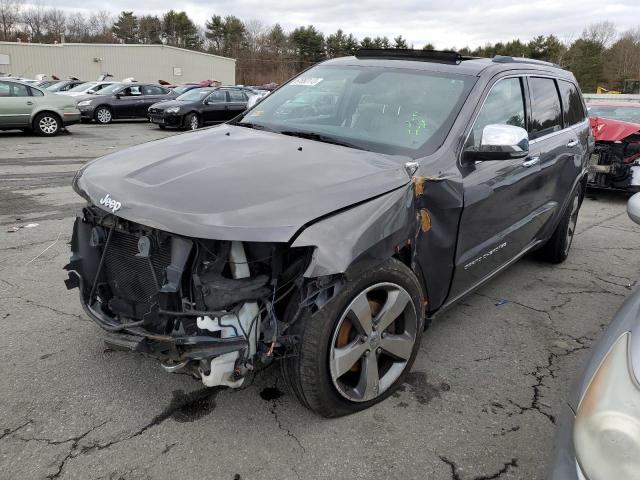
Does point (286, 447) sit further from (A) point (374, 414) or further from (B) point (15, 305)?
(B) point (15, 305)

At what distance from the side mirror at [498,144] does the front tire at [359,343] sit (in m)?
0.87

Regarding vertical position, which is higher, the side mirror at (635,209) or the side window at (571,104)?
the side window at (571,104)

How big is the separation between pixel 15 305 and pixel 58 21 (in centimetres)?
8625

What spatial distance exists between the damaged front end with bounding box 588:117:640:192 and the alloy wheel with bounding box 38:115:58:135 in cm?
1392

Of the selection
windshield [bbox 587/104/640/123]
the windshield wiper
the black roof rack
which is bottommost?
the windshield wiper

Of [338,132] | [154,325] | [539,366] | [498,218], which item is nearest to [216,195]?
[154,325]

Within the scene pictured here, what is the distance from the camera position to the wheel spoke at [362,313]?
2445mm

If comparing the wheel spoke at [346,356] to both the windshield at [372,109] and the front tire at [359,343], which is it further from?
the windshield at [372,109]

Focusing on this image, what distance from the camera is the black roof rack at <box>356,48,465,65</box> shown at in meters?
3.53

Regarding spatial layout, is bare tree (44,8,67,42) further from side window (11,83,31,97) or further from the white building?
side window (11,83,31,97)

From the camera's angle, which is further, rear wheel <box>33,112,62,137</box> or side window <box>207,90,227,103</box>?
side window <box>207,90,227,103</box>

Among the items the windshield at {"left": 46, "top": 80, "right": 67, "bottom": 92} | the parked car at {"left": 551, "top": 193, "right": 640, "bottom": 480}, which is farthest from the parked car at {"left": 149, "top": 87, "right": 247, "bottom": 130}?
the parked car at {"left": 551, "top": 193, "right": 640, "bottom": 480}

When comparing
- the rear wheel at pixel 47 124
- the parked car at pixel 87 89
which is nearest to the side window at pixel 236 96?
the parked car at pixel 87 89

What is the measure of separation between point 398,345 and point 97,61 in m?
47.3
